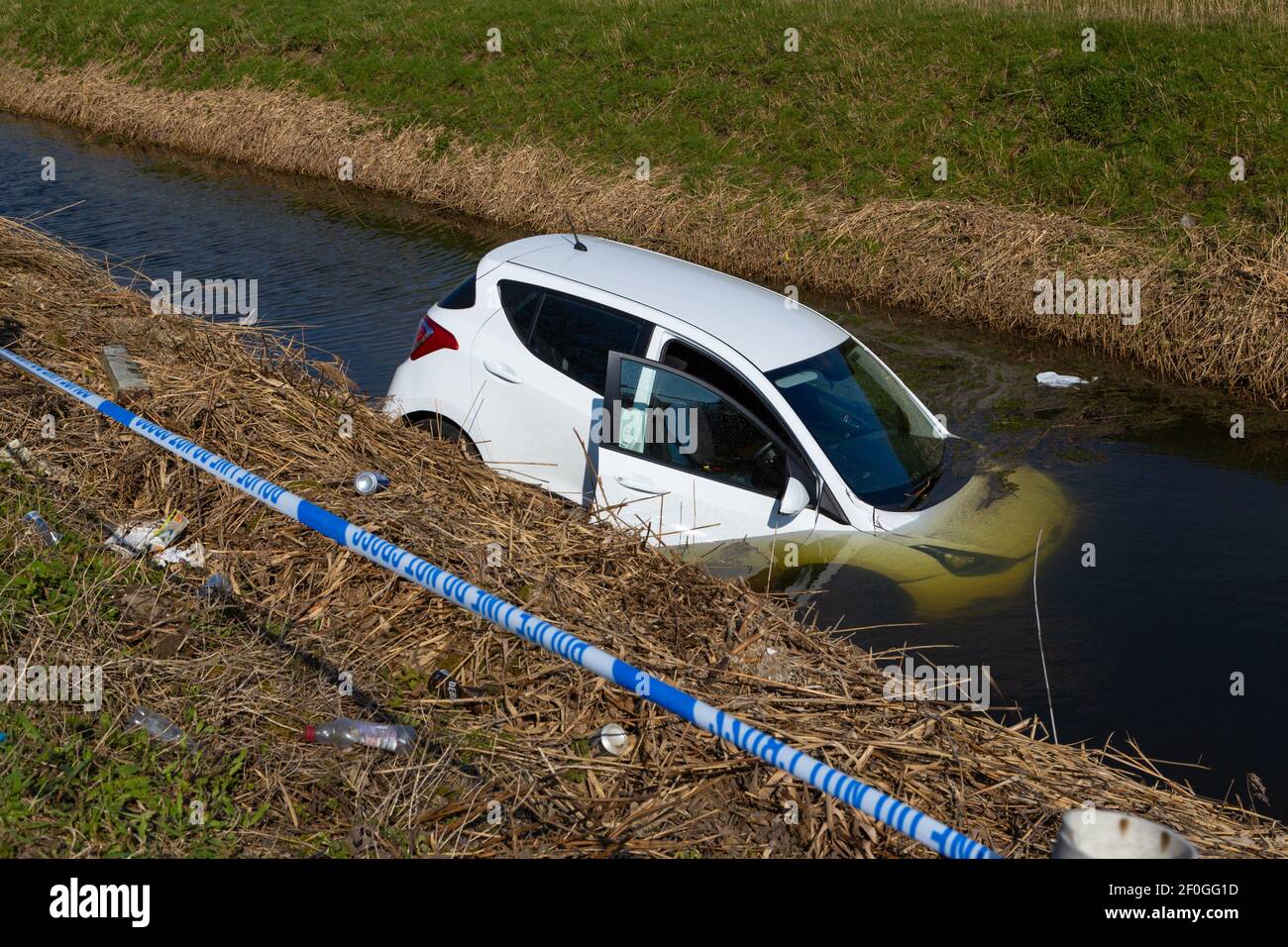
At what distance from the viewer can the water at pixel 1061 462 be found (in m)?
6.44

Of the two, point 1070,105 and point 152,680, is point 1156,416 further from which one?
point 152,680

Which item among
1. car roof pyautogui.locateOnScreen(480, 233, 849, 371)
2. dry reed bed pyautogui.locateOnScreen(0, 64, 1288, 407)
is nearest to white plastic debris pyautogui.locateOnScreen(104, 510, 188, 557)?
car roof pyautogui.locateOnScreen(480, 233, 849, 371)

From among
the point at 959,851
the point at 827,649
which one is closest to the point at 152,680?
the point at 827,649

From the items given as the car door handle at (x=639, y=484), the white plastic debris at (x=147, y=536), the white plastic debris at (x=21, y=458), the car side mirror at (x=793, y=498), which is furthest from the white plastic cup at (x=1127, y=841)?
the white plastic debris at (x=21, y=458)

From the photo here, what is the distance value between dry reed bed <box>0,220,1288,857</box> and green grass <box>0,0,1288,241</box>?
1076cm

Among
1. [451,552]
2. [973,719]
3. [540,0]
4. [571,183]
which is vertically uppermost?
[540,0]

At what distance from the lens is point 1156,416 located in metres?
11.1

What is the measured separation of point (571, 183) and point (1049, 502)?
11.4 m

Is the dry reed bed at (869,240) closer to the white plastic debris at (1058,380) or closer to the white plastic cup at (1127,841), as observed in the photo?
the white plastic debris at (1058,380)

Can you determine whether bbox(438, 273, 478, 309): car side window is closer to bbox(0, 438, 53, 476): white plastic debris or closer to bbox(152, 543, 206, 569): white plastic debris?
bbox(152, 543, 206, 569): white plastic debris

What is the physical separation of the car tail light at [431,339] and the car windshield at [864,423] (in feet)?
7.73

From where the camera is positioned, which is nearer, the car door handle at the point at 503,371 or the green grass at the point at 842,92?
the car door handle at the point at 503,371

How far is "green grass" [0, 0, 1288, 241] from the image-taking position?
48.9 ft

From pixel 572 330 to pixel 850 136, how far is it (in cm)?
1112
